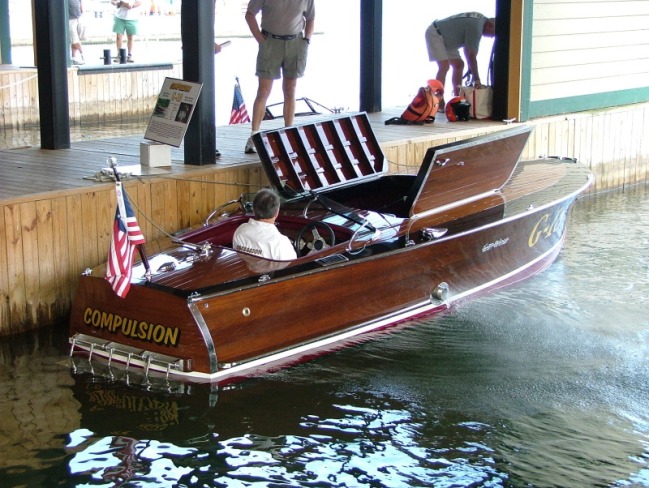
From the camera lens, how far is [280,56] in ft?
27.8

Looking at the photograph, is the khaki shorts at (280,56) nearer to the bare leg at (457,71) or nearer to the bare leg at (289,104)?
the bare leg at (289,104)

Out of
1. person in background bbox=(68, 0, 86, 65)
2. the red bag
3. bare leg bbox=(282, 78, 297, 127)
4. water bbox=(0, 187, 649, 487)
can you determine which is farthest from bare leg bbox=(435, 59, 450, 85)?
person in background bbox=(68, 0, 86, 65)

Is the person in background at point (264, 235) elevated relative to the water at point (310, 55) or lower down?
lower down

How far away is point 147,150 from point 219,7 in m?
34.5

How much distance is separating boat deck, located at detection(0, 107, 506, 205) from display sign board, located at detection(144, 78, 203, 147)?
0.26 m

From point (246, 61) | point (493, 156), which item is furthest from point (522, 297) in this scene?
point (246, 61)

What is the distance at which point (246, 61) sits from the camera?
89.1 ft

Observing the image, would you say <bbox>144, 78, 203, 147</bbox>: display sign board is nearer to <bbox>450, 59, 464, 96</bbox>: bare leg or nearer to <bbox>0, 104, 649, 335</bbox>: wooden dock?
<bbox>0, 104, 649, 335</bbox>: wooden dock

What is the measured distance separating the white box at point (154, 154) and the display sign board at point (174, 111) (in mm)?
55

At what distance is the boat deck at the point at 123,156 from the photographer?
693 cm

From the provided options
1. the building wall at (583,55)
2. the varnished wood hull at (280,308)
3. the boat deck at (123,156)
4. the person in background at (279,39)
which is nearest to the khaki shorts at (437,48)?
the boat deck at (123,156)

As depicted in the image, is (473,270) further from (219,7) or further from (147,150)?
(219,7)

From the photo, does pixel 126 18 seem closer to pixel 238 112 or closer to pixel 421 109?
pixel 238 112

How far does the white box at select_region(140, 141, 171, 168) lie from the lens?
25.1 feet
